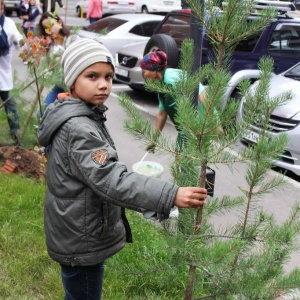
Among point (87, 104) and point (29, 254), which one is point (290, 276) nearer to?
point (87, 104)

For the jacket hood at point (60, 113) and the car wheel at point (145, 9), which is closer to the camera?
the jacket hood at point (60, 113)

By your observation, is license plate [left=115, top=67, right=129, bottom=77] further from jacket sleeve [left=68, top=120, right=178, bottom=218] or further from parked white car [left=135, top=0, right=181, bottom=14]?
parked white car [left=135, top=0, right=181, bottom=14]

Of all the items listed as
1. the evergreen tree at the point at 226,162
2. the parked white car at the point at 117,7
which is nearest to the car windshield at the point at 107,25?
the evergreen tree at the point at 226,162

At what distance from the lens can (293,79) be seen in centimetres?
696

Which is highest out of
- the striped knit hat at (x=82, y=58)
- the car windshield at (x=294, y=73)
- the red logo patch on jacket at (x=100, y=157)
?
the striped knit hat at (x=82, y=58)

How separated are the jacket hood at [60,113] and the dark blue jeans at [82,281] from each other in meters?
0.58

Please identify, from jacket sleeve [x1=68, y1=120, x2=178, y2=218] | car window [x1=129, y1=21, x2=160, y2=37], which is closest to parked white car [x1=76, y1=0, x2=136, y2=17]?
car window [x1=129, y1=21, x2=160, y2=37]

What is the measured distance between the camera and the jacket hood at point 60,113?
2178 millimetres

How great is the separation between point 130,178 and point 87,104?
0.44 metres

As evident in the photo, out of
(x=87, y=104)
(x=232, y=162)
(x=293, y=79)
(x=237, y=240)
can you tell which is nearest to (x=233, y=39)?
(x=232, y=162)

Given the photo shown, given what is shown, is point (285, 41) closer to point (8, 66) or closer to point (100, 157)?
point (8, 66)

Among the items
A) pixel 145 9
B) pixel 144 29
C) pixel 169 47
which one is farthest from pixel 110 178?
pixel 145 9

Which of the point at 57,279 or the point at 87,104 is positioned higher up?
the point at 87,104

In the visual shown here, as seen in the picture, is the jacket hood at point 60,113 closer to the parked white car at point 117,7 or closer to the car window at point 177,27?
the car window at point 177,27
